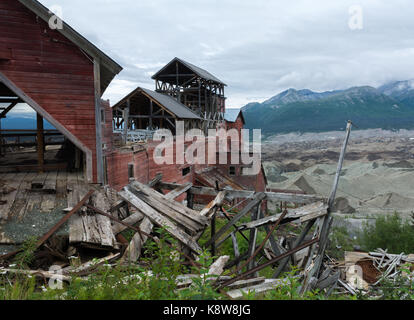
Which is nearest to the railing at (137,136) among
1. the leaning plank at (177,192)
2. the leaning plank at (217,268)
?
the leaning plank at (177,192)

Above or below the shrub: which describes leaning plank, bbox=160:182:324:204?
above

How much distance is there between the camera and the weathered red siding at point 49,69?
805 centimetres

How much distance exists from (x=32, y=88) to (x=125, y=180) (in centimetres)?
526

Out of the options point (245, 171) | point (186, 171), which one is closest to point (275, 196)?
point (186, 171)

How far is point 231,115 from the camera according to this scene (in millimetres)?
→ 43062

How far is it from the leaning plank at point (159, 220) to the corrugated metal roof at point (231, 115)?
33313mm

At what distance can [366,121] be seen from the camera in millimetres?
181375

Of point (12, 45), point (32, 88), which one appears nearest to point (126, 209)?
point (32, 88)

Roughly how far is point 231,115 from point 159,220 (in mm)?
37140

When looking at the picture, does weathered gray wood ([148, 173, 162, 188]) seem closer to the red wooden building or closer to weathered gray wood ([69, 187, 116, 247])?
the red wooden building

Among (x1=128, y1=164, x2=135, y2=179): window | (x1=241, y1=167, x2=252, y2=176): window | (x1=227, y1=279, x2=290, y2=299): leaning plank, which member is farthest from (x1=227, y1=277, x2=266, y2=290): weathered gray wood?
(x1=241, y1=167, x2=252, y2=176): window

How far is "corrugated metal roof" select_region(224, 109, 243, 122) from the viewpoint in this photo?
4160 centimetres

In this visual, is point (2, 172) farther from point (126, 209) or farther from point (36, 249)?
point (36, 249)

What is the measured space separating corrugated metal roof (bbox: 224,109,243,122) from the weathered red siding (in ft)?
105
